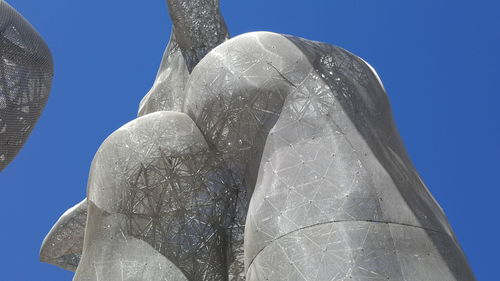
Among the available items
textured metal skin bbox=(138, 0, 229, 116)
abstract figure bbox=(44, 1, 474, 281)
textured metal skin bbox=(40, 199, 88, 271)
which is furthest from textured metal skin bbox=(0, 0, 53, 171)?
textured metal skin bbox=(40, 199, 88, 271)

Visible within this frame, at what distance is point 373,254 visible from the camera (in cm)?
534

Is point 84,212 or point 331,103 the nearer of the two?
point 331,103

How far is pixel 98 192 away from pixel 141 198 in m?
0.37

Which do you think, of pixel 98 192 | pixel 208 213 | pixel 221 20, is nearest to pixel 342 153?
pixel 208 213

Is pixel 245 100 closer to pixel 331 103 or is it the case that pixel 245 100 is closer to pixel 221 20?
pixel 331 103

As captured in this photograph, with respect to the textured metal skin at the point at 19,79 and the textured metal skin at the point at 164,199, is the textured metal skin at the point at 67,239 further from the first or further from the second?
the textured metal skin at the point at 19,79

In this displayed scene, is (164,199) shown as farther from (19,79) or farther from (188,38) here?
(188,38)

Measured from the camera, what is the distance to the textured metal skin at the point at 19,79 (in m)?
4.66

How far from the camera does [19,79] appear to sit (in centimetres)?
471

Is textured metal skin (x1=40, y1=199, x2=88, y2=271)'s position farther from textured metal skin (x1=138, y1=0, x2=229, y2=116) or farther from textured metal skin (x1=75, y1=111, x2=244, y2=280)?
textured metal skin (x1=75, y1=111, x2=244, y2=280)

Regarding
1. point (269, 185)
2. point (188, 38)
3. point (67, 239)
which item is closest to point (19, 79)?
point (269, 185)

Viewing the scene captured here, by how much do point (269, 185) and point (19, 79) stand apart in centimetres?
194

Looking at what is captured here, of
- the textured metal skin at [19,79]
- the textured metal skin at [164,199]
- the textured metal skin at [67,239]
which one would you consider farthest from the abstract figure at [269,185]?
the textured metal skin at [67,239]

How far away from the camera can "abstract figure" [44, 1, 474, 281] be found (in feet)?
18.0
